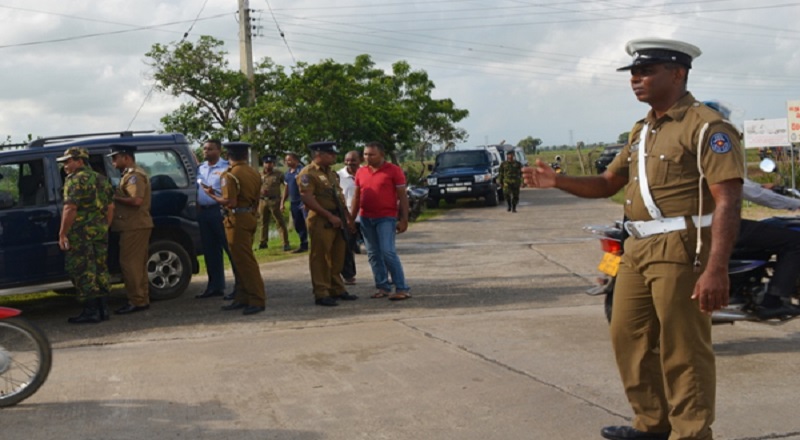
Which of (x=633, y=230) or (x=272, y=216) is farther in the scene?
(x=272, y=216)

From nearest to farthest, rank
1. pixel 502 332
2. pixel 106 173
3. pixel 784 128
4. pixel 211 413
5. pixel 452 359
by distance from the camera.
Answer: pixel 211 413 < pixel 452 359 < pixel 502 332 < pixel 106 173 < pixel 784 128

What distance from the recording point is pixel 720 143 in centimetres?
397

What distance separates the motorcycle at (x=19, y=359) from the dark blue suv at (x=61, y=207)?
3536 mm

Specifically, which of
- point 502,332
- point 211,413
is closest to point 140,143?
point 502,332

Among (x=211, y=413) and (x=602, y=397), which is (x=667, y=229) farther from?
(x=211, y=413)

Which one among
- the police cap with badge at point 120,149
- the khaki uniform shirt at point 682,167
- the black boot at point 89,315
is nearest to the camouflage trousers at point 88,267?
the black boot at point 89,315

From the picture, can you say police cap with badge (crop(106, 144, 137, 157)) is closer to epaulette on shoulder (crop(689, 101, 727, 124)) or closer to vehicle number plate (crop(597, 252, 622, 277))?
vehicle number plate (crop(597, 252, 622, 277))

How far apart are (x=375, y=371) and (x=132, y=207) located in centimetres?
423

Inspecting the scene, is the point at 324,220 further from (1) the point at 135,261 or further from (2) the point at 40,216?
(2) the point at 40,216

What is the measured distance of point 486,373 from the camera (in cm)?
656

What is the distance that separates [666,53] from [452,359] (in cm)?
347

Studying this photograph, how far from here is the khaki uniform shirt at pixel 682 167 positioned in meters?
3.98

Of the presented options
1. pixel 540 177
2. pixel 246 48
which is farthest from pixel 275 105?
pixel 540 177

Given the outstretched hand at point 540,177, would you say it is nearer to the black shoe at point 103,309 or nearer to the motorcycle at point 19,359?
the motorcycle at point 19,359
